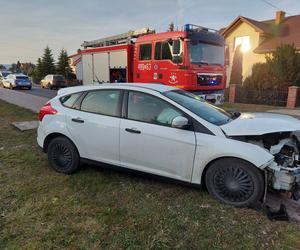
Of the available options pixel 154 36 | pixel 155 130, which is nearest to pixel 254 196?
pixel 155 130

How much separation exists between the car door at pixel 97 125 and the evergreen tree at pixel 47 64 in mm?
43632

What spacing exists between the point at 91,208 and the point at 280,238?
215 cm

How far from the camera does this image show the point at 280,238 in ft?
9.29

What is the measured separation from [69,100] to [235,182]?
2.84 m

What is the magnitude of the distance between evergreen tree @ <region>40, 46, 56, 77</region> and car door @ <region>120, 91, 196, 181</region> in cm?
4431

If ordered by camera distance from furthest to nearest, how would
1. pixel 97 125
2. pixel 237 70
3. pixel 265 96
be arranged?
pixel 237 70, pixel 265 96, pixel 97 125

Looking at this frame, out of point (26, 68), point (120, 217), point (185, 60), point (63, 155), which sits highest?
point (26, 68)

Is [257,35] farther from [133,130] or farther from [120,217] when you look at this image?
[120,217]

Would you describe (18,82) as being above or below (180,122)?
below

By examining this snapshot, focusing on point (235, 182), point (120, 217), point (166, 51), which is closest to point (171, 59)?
point (166, 51)

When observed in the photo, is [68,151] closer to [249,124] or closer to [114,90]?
[114,90]

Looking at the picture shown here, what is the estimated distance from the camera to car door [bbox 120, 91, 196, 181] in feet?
11.5

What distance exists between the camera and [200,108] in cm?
391

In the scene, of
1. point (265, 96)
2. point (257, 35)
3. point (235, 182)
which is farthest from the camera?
point (257, 35)
